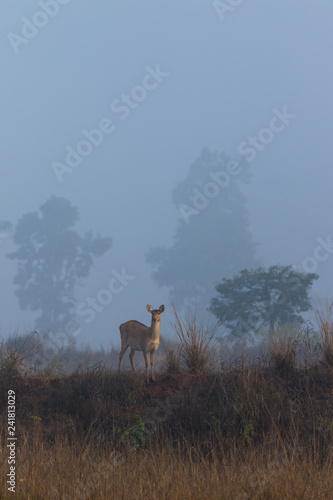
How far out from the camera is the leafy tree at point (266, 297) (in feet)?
117

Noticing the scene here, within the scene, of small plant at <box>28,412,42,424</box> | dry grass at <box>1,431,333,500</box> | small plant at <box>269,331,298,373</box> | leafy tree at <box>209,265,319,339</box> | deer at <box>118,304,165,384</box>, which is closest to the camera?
dry grass at <box>1,431,333,500</box>

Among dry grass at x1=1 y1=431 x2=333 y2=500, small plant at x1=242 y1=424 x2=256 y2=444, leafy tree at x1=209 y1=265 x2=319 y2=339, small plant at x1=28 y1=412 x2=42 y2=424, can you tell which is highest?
leafy tree at x1=209 y1=265 x2=319 y2=339

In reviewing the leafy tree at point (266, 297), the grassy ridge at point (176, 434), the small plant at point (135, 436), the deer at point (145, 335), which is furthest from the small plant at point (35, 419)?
the leafy tree at point (266, 297)

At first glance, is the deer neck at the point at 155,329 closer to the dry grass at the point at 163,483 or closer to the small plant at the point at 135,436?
the small plant at the point at 135,436

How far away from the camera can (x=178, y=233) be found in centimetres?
7362

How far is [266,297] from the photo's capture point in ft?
120

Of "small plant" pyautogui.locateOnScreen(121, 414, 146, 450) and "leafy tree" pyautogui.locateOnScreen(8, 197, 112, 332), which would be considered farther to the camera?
"leafy tree" pyautogui.locateOnScreen(8, 197, 112, 332)

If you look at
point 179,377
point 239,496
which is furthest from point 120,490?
point 179,377

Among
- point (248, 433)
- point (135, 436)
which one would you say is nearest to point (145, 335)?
point (135, 436)

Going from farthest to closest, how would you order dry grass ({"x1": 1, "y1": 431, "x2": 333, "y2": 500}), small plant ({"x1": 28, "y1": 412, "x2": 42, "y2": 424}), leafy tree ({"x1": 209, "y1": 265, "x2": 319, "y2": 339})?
leafy tree ({"x1": 209, "y1": 265, "x2": 319, "y2": 339}) → small plant ({"x1": 28, "y1": 412, "x2": 42, "y2": 424}) → dry grass ({"x1": 1, "y1": 431, "x2": 333, "y2": 500})

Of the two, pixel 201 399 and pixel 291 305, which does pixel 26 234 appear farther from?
pixel 201 399

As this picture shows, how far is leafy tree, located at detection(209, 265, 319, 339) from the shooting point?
35750mm

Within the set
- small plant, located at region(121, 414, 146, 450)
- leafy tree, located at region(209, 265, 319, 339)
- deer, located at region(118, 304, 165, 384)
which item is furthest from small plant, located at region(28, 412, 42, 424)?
leafy tree, located at region(209, 265, 319, 339)

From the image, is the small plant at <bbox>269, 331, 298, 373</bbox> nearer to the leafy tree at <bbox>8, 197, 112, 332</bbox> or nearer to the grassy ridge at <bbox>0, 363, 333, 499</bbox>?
the grassy ridge at <bbox>0, 363, 333, 499</bbox>
